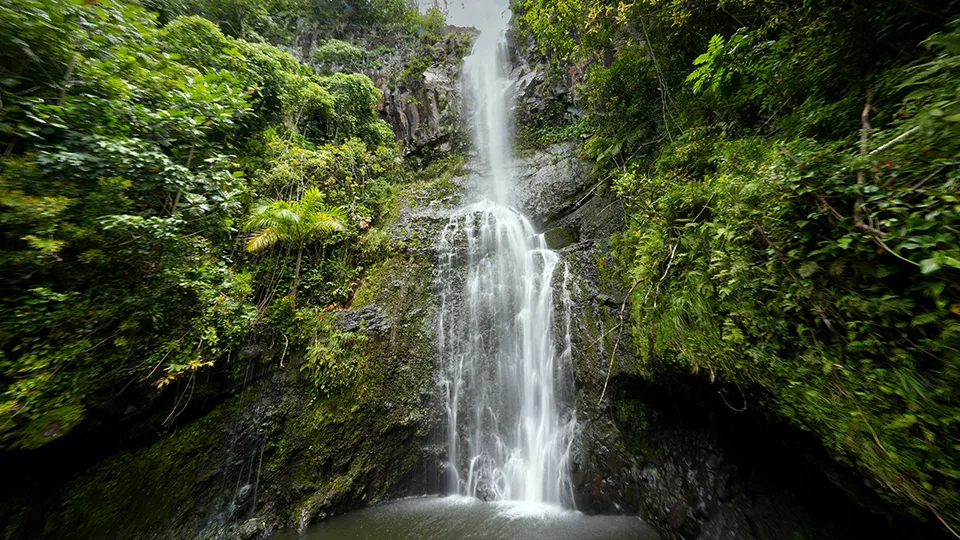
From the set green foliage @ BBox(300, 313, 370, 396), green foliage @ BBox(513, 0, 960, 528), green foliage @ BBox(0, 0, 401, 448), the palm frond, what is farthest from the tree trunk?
green foliage @ BBox(513, 0, 960, 528)

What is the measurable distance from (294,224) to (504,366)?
4.91m

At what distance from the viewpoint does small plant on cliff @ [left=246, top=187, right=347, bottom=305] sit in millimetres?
5535

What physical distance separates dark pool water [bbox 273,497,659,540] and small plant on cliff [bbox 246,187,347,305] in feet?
12.3

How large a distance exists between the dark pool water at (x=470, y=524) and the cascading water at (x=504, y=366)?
312 millimetres

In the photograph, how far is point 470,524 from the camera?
3883mm

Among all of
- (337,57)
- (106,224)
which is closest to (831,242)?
(106,224)

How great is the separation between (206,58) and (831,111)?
9.83 meters

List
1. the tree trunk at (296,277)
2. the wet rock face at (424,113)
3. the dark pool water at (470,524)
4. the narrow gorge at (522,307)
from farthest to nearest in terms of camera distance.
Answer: the wet rock face at (424,113), the tree trunk at (296,277), the dark pool water at (470,524), the narrow gorge at (522,307)

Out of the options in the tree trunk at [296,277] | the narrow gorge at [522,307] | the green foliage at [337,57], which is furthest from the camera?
the green foliage at [337,57]

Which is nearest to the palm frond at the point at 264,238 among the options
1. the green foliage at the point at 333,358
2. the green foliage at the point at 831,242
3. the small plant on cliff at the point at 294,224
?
the small plant on cliff at the point at 294,224

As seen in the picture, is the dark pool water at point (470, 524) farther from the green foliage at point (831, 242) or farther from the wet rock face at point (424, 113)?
the wet rock face at point (424, 113)

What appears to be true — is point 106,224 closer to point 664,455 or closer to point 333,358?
point 333,358

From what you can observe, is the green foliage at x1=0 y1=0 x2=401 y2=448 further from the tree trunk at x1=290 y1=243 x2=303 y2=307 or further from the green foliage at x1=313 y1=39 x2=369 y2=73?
the green foliage at x1=313 y1=39 x2=369 y2=73

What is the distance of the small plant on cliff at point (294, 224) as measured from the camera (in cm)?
554
